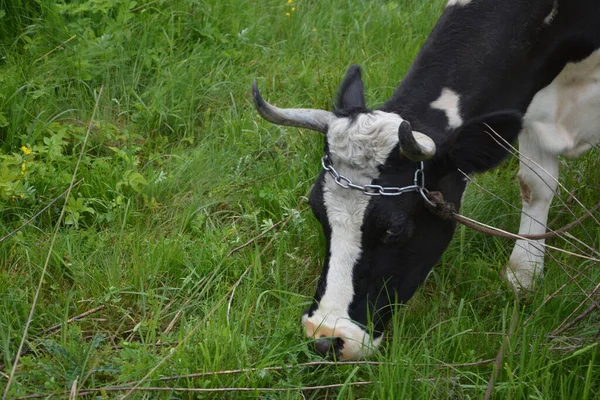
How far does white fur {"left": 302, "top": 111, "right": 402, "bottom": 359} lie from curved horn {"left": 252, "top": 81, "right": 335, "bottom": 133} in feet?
0.79

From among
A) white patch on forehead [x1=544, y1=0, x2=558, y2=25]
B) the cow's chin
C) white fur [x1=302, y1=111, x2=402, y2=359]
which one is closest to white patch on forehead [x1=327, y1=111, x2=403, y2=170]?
white fur [x1=302, y1=111, x2=402, y2=359]

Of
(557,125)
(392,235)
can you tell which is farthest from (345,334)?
(557,125)

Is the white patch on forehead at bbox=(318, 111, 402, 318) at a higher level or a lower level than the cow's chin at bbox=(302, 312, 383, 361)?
higher

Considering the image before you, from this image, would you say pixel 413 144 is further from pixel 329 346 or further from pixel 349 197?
pixel 329 346

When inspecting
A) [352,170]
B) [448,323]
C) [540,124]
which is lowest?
[448,323]

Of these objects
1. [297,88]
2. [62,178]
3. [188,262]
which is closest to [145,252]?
[188,262]

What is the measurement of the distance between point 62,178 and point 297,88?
1716 mm

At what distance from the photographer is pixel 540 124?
14.4 ft

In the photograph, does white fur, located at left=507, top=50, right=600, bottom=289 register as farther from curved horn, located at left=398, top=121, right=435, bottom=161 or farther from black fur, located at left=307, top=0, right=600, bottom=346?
curved horn, located at left=398, top=121, right=435, bottom=161

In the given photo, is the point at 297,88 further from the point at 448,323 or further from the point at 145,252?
the point at 448,323

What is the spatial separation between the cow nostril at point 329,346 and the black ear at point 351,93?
1.04 m

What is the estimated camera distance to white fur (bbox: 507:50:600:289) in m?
4.30

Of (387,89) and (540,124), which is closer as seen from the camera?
(540,124)

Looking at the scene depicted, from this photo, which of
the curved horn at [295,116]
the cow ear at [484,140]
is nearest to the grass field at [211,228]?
the cow ear at [484,140]
